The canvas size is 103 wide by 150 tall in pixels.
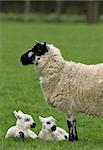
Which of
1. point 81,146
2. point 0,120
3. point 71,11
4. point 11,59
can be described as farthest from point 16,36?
point 81,146

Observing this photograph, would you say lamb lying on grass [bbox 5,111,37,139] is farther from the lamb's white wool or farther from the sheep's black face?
the sheep's black face

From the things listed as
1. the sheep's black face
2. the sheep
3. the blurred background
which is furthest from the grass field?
the blurred background

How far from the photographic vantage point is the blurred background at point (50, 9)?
44.8 metres

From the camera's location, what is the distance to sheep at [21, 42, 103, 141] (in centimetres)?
805

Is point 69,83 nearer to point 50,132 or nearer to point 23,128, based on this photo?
point 50,132

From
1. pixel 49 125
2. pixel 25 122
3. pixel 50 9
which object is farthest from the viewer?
pixel 50 9

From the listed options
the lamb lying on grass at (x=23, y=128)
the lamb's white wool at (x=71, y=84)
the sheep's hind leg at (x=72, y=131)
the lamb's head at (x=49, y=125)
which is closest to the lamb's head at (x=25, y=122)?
the lamb lying on grass at (x=23, y=128)

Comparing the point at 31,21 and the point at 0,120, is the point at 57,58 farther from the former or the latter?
the point at 31,21

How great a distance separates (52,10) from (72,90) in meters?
40.6

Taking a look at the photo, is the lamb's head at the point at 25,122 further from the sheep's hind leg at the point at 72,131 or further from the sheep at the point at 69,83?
the sheep's hind leg at the point at 72,131

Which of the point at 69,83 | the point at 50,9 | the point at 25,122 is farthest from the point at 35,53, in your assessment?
the point at 50,9

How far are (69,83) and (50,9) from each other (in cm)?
4065

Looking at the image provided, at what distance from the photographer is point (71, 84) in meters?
8.30

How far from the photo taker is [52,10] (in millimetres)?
48500
